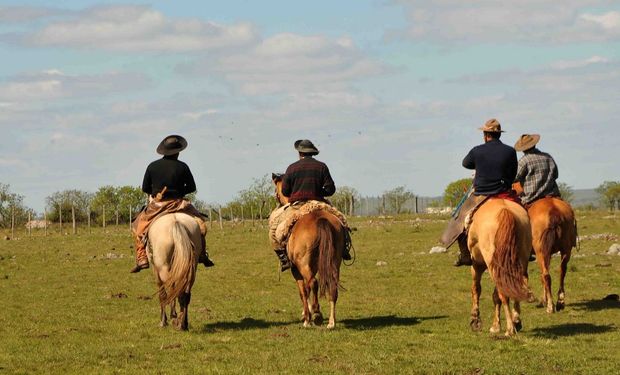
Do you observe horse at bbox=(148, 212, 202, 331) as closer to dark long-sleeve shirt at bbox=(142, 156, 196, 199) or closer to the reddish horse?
dark long-sleeve shirt at bbox=(142, 156, 196, 199)

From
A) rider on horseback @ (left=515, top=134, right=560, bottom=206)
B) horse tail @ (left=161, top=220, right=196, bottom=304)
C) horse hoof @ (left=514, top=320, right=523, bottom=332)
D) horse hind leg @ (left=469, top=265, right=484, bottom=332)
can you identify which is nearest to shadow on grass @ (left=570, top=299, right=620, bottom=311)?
rider on horseback @ (left=515, top=134, right=560, bottom=206)

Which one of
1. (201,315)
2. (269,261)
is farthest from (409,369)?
(269,261)

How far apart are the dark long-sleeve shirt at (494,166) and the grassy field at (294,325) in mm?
2122

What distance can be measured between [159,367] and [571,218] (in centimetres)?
887

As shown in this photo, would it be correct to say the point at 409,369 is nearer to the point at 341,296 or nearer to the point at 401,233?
the point at 341,296

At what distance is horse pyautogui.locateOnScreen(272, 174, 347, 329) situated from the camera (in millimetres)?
14734

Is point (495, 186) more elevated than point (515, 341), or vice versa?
point (495, 186)

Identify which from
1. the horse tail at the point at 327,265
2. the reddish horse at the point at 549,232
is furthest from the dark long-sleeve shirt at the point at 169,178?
the reddish horse at the point at 549,232

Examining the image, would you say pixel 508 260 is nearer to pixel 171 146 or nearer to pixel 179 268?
pixel 179 268

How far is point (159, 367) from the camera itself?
11.9m

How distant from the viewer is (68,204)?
87.8 metres

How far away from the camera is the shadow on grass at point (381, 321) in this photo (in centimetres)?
1570

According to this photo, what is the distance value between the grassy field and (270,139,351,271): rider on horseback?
6.74 ft

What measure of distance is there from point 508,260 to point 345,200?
6377cm
